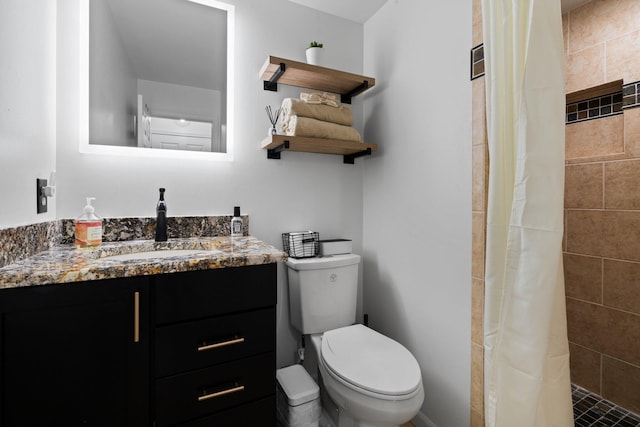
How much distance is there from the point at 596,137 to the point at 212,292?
226 centimetres

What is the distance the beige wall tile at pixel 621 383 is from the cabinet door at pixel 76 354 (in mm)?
2274

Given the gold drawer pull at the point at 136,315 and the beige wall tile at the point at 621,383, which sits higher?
the gold drawer pull at the point at 136,315

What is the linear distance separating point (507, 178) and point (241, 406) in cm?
120

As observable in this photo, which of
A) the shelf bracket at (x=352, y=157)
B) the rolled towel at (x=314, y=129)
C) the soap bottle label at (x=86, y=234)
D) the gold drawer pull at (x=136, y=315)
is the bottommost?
the gold drawer pull at (x=136, y=315)

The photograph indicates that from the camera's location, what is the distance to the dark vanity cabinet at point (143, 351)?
825 mm

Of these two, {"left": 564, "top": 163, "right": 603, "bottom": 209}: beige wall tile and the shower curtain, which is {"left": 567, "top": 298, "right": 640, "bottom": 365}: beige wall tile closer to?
{"left": 564, "top": 163, "right": 603, "bottom": 209}: beige wall tile

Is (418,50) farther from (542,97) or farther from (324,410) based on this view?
(324,410)

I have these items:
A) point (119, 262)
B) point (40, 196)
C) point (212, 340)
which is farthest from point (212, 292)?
point (40, 196)

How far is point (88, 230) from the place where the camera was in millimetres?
1245

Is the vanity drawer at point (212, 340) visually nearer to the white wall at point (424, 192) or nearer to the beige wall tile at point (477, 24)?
the white wall at point (424, 192)

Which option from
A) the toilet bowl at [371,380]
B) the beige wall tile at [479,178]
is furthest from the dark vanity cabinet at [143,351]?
the beige wall tile at [479,178]

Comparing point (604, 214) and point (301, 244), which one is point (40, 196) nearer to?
point (301, 244)

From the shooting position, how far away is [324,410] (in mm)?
1574

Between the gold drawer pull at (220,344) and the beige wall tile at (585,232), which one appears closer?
the gold drawer pull at (220,344)
